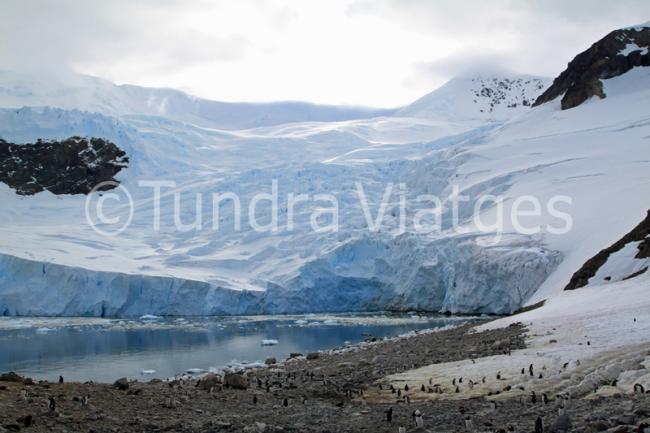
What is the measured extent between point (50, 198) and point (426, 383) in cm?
5151

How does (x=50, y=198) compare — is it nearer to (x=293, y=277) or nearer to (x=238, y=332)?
(x=293, y=277)

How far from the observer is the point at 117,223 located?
49219 mm

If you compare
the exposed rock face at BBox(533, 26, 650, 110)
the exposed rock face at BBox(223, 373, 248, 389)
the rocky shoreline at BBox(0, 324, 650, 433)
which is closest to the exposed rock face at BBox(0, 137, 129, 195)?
the exposed rock face at BBox(533, 26, 650, 110)

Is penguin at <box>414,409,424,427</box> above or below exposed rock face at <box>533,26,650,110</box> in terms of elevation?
below

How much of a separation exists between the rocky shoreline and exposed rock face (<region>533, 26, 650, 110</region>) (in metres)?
44.9

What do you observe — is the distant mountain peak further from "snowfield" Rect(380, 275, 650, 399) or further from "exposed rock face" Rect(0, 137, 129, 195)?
"snowfield" Rect(380, 275, 650, 399)

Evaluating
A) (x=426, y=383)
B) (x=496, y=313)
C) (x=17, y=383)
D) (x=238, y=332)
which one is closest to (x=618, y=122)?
(x=496, y=313)

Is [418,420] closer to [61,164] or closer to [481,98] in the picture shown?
[61,164]

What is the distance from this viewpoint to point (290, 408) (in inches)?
356

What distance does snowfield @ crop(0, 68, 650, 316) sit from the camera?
32750mm

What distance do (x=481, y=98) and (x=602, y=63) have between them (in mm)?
34537

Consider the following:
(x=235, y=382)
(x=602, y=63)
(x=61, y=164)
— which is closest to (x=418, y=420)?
(x=235, y=382)

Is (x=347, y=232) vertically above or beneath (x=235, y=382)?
above

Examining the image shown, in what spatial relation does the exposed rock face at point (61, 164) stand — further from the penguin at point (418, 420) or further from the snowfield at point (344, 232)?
the penguin at point (418, 420)
